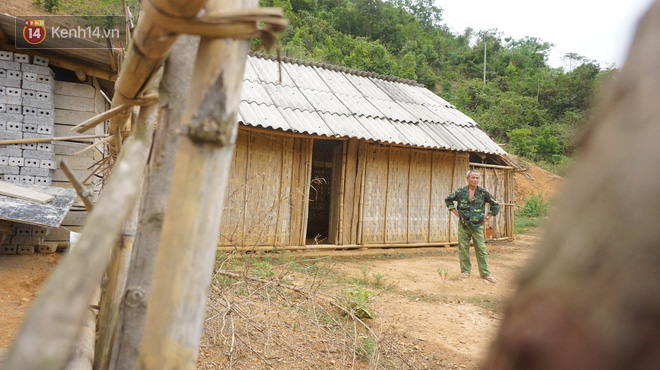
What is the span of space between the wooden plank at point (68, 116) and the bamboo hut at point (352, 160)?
8.46ft

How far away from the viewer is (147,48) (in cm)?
148

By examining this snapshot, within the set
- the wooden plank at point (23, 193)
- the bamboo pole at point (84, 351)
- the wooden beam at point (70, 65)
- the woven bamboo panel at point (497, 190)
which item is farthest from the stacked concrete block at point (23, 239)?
the woven bamboo panel at point (497, 190)

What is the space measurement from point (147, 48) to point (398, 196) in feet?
28.1

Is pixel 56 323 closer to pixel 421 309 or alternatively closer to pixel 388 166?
pixel 421 309

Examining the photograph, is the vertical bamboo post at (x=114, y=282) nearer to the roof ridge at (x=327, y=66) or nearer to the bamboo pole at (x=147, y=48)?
the bamboo pole at (x=147, y=48)

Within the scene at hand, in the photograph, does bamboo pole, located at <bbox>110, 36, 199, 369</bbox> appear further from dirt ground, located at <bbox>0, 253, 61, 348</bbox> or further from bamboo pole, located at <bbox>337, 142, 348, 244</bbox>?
bamboo pole, located at <bbox>337, 142, 348, 244</bbox>

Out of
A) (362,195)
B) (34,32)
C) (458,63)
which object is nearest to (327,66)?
(362,195)

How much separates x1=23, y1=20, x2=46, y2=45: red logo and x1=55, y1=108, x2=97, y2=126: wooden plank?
1143mm

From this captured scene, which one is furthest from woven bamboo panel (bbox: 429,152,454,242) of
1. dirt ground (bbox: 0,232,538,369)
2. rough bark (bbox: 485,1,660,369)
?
rough bark (bbox: 485,1,660,369)

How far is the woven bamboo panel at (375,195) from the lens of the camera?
9352 millimetres

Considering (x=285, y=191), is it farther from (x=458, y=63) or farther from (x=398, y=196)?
(x=458, y=63)

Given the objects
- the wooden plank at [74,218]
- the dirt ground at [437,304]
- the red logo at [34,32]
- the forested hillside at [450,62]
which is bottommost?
the dirt ground at [437,304]

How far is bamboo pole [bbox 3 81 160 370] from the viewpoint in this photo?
78cm

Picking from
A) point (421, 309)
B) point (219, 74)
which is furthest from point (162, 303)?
point (421, 309)
